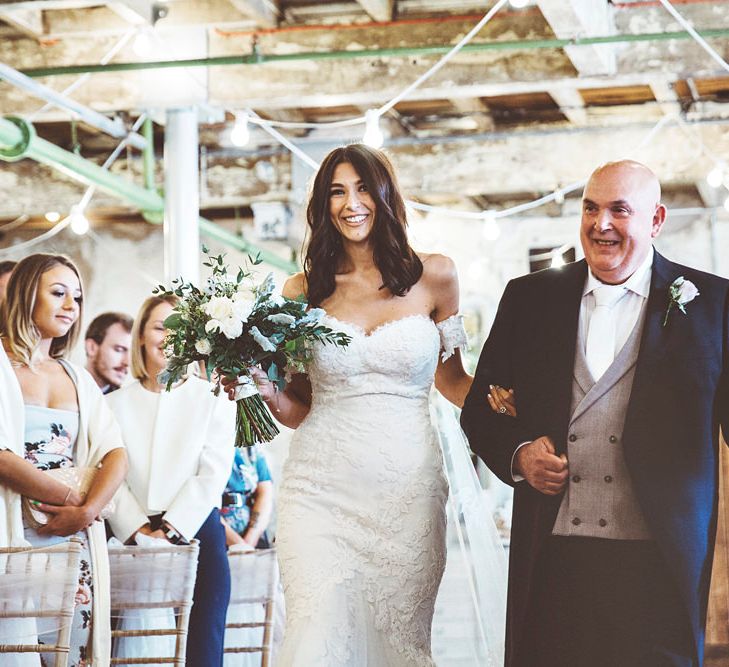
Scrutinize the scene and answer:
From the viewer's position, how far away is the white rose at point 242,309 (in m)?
3.48

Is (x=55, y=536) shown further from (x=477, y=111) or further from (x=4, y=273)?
(x=477, y=111)

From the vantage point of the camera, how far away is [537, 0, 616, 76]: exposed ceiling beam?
21.0ft

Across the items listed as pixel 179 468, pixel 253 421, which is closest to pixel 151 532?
pixel 179 468

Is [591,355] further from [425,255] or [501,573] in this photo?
[501,573]

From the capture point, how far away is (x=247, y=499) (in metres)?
5.73

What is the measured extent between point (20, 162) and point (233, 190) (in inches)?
78.4

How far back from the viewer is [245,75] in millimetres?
8117

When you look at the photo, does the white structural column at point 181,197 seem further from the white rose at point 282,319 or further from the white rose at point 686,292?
the white rose at point 686,292

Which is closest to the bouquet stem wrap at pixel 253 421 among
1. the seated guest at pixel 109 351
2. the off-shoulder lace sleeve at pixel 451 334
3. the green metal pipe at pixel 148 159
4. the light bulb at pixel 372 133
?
the off-shoulder lace sleeve at pixel 451 334

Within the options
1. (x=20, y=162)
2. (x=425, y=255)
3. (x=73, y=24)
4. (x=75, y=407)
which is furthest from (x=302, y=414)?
(x=20, y=162)

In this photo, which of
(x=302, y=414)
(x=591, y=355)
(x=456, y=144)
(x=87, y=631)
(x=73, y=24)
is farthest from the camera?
(x=456, y=144)

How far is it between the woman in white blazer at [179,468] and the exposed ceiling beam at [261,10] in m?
2.49

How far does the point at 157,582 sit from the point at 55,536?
1.37ft

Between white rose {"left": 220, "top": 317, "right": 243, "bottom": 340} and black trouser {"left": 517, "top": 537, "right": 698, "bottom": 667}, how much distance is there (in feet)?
3.51
